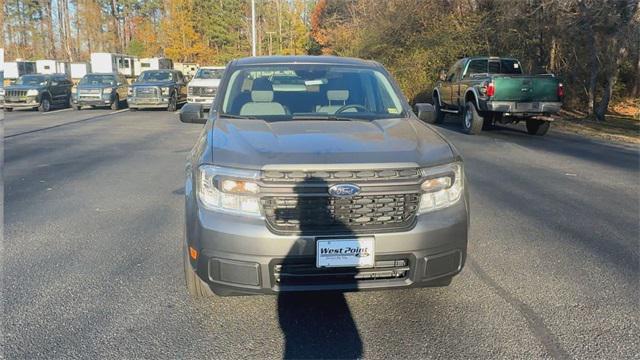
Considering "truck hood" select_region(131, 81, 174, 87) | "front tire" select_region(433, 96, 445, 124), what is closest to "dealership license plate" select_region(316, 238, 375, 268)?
"front tire" select_region(433, 96, 445, 124)

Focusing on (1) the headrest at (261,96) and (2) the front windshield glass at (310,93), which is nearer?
(2) the front windshield glass at (310,93)

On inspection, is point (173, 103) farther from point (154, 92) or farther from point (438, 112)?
point (438, 112)

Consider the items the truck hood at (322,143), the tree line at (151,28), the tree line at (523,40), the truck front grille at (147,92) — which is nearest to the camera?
the truck hood at (322,143)

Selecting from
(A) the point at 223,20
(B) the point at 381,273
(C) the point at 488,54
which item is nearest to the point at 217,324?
(B) the point at 381,273

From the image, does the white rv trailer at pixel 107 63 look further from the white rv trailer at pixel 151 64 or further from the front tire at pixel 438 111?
the front tire at pixel 438 111

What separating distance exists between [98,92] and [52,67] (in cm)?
2016

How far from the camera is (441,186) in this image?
3252 millimetres

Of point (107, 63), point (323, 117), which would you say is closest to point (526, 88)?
point (323, 117)

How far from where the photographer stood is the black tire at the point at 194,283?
3.45m

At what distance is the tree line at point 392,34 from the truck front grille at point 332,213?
14064 millimetres

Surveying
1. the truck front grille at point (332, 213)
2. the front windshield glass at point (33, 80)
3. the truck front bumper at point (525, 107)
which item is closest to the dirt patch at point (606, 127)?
the truck front bumper at point (525, 107)

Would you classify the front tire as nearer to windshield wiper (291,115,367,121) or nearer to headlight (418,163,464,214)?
windshield wiper (291,115,367,121)

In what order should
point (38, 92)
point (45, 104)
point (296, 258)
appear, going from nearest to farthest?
point (296, 258), point (38, 92), point (45, 104)

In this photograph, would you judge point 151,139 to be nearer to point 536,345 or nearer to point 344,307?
point 344,307
